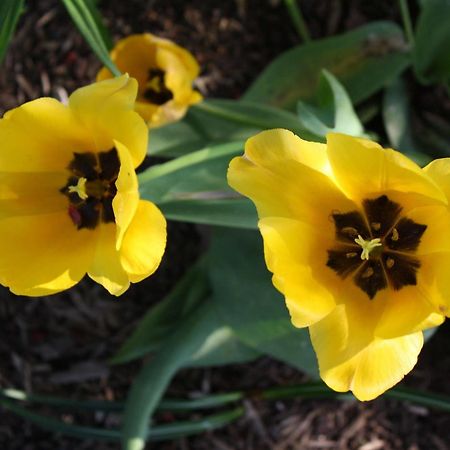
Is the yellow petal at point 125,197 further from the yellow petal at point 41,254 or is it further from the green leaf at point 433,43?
the green leaf at point 433,43

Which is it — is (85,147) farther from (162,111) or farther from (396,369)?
(396,369)

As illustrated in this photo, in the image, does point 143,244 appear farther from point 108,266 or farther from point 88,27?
point 88,27

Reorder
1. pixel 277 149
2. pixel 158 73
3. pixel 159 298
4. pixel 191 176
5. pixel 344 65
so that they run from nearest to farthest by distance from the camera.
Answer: pixel 277 149, pixel 191 176, pixel 158 73, pixel 344 65, pixel 159 298

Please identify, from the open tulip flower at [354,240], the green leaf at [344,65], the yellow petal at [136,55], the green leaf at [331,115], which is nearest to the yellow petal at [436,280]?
the open tulip flower at [354,240]

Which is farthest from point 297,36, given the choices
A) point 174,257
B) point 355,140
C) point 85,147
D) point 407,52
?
point 355,140

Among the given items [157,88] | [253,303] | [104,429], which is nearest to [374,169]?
[157,88]

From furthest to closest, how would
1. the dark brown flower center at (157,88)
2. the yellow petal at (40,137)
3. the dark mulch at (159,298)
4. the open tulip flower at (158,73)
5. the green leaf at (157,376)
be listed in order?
the dark mulch at (159,298), the green leaf at (157,376), the dark brown flower center at (157,88), the open tulip flower at (158,73), the yellow petal at (40,137)

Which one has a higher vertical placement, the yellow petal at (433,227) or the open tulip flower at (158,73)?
the open tulip flower at (158,73)
